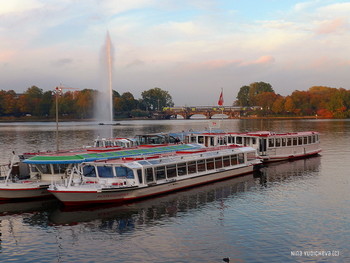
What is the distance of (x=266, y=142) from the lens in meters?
63.6

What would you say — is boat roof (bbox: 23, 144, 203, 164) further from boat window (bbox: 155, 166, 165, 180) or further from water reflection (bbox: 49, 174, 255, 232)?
boat window (bbox: 155, 166, 165, 180)

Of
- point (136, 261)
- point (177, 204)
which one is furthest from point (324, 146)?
point (136, 261)

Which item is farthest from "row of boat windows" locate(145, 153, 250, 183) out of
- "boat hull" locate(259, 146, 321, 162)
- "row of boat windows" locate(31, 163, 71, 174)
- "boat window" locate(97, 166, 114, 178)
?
"boat hull" locate(259, 146, 321, 162)

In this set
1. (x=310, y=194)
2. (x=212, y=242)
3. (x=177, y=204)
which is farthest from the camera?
(x=310, y=194)

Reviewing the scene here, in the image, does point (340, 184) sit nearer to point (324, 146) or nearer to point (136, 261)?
point (136, 261)

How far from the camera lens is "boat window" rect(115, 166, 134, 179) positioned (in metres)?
37.5

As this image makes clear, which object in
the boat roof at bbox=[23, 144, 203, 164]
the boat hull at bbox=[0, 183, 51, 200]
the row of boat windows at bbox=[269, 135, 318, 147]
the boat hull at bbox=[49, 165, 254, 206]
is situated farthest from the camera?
the row of boat windows at bbox=[269, 135, 318, 147]

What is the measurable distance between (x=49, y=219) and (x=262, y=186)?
24.4 metres

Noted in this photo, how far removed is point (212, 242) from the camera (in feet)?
88.1

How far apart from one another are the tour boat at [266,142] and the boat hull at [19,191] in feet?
106

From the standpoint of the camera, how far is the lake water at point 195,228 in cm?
2495

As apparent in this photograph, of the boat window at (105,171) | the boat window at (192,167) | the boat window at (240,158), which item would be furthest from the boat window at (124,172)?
the boat window at (240,158)

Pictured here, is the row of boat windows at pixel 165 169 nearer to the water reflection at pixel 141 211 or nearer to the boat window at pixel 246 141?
the water reflection at pixel 141 211

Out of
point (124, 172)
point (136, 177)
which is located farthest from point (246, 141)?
point (124, 172)
